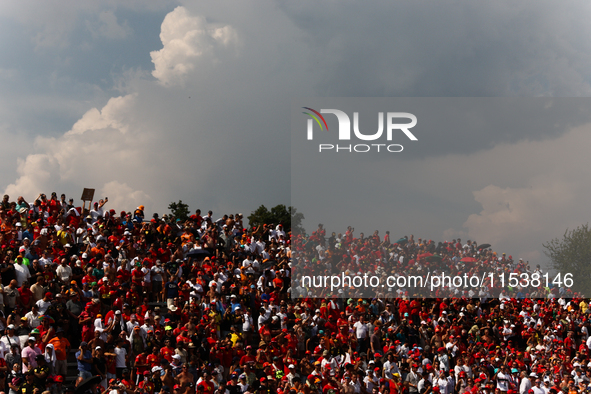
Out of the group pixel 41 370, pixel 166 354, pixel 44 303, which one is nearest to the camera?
pixel 41 370

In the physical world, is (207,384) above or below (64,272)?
below

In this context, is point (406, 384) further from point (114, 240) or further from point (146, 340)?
point (114, 240)

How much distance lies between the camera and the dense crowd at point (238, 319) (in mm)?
12266

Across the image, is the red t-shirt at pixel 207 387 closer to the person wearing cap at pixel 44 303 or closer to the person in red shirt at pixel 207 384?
the person in red shirt at pixel 207 384

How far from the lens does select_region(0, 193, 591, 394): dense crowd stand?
40.2 ft

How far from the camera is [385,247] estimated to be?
21484mm

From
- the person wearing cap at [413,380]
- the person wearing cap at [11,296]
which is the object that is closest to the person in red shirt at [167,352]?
the person wearing cap at [11,296]

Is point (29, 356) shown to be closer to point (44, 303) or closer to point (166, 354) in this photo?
point (44, 303)

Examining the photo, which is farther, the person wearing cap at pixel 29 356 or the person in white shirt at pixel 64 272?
the person in white shirt at pixel 64 272

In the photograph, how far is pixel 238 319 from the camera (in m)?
14.9

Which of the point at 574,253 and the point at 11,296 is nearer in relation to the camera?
the point at 11,296

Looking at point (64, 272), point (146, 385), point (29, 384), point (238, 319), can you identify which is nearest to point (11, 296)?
point (64, 272)

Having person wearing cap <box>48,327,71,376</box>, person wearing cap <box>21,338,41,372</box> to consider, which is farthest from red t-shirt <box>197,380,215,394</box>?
person wearing cap <box>21,338,41,372</box>

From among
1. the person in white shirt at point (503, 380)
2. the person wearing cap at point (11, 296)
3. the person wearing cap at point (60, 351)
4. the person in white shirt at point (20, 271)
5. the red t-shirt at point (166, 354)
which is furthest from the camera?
the person in white shirt at point (503, 380)
